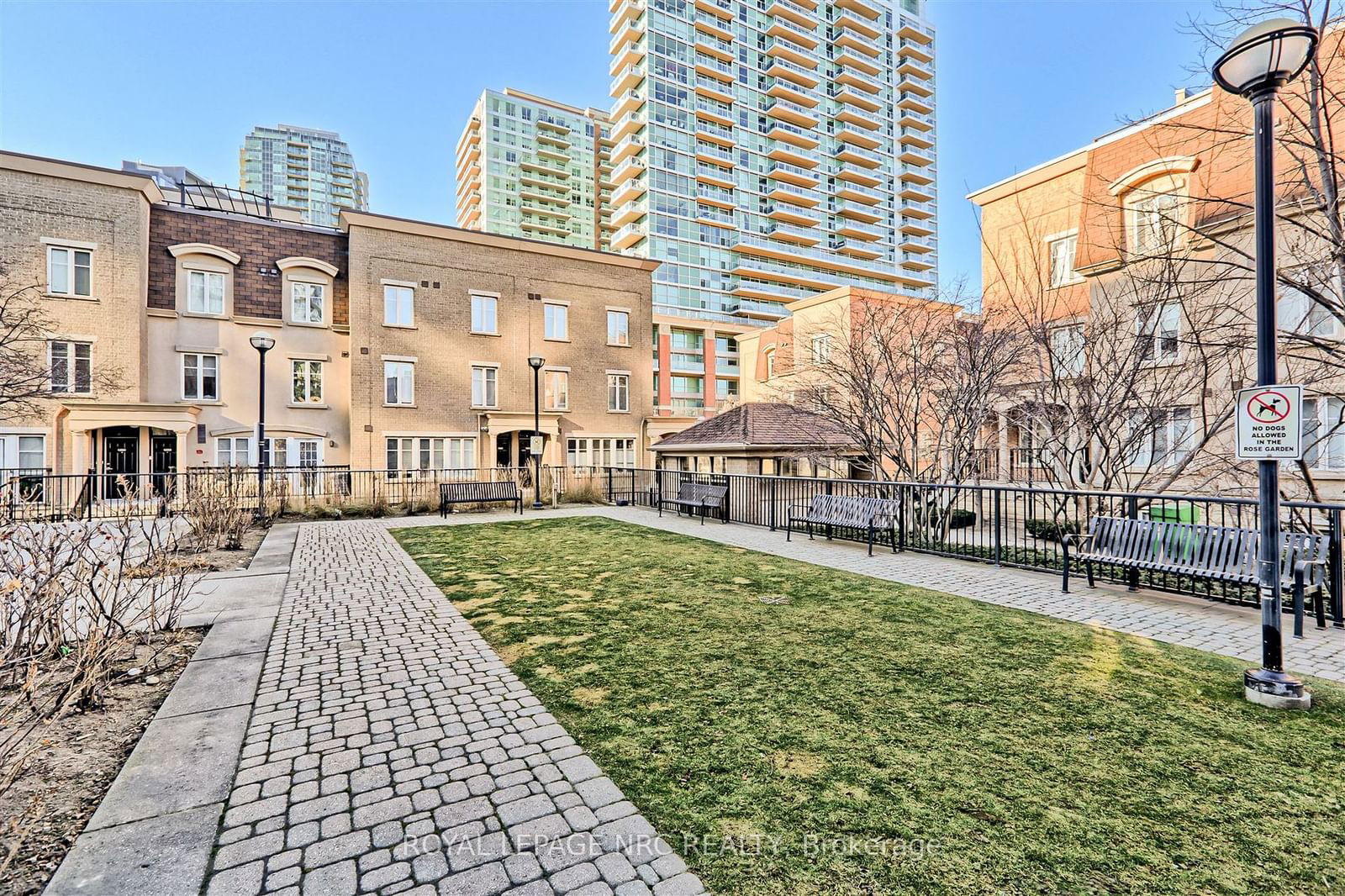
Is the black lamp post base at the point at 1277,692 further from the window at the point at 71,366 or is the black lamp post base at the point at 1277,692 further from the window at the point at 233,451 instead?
the window at the point at 71,366

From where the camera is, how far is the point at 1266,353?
424cm

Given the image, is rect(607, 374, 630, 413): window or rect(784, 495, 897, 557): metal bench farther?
rect(607, 374, 630, 413): window

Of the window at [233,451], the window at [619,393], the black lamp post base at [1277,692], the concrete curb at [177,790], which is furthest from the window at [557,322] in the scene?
the black lamp post base at [1277,692]

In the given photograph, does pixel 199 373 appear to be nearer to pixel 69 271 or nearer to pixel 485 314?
pixel 69 271

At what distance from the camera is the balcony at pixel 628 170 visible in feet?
205

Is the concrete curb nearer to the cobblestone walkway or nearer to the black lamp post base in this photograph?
the cobblestone walkway

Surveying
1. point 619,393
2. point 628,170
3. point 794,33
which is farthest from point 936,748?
point 794,33

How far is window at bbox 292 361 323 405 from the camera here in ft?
82.0

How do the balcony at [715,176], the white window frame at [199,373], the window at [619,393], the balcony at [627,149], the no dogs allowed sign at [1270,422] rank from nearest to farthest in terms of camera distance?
the no dogs allowed sign at [1270,422] → the white window frame at [199,373] → the window at [619,393] → the balcony at [627,149] → the balcony at [715,176]

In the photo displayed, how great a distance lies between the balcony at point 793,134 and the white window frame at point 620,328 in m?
49.3

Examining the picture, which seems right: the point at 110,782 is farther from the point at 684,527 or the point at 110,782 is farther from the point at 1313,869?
the point at 684,527

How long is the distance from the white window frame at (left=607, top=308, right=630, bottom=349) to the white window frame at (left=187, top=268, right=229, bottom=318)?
15782mm

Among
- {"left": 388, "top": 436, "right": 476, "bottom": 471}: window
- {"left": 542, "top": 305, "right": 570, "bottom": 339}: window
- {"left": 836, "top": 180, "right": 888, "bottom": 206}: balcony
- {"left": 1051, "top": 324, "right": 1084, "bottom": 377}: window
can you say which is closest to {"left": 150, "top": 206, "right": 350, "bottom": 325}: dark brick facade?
{"left": 388, "top": 436, "right": 476, "bottom": 471}: window

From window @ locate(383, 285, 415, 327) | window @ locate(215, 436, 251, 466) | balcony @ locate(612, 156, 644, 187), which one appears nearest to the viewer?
window @ locate(215, 436, 251, 466)
